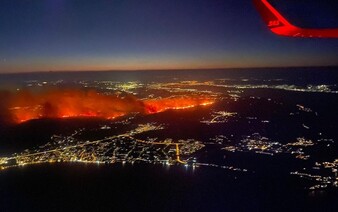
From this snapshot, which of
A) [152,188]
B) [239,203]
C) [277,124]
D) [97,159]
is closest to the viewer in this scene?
[239,203]

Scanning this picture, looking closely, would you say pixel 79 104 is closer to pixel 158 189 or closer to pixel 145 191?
pixel 145 191

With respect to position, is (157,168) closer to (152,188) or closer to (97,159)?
(152,188)

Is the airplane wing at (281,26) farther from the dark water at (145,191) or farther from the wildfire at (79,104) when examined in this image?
the wildfire at (79,104)

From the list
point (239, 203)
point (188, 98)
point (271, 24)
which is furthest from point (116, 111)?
point (271, 24)

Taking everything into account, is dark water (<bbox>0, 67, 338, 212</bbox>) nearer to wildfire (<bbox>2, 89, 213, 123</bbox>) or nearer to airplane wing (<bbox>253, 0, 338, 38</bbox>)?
airplane wing (<bbox>253, 0, 338, 38</bbox>)

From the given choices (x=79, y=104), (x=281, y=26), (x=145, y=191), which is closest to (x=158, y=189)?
(x=145, y=191)

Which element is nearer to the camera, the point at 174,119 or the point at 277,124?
the point at 277,124
